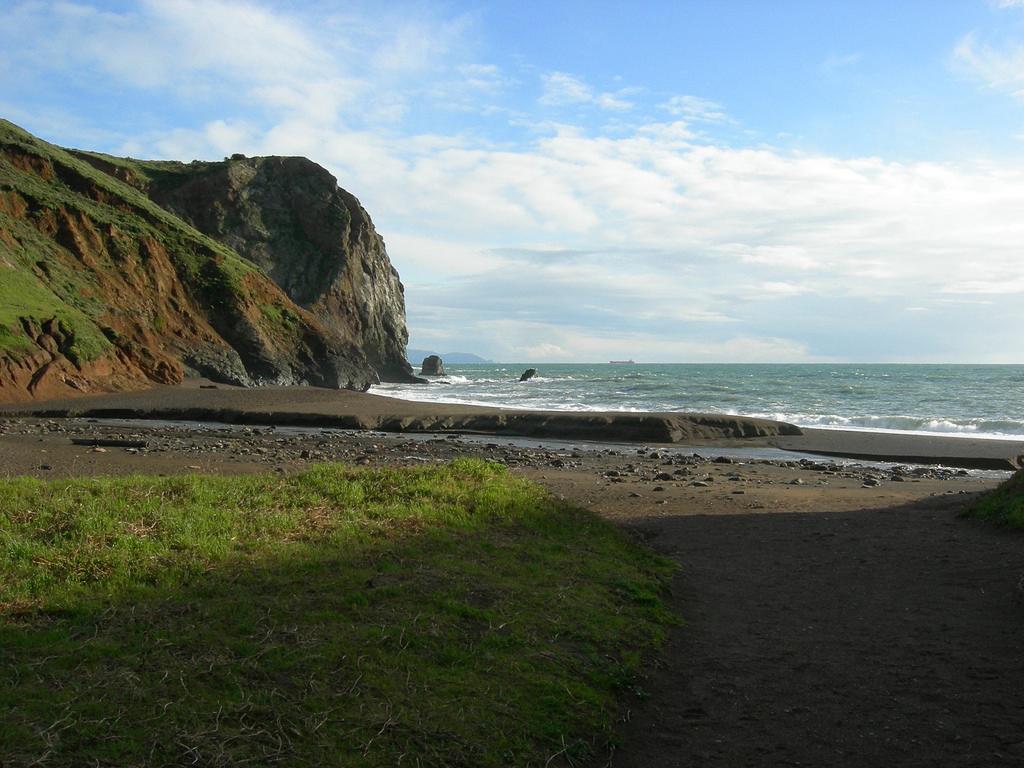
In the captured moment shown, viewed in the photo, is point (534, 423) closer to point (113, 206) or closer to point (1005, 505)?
point (1005, 505)

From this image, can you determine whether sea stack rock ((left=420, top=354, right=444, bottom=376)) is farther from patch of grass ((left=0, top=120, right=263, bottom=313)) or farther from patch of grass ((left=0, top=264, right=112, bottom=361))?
patch of grass ((left=0, top=264, right=112, bottom=361))

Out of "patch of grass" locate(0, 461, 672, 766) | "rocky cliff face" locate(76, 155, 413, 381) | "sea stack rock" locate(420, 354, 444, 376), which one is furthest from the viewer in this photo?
"sea stack rock" locate(420, 354, 444, 376)

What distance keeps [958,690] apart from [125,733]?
5196 millimetres

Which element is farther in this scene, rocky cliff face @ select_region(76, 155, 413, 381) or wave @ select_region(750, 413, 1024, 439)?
rocky cliff face @ select_region(76, 155, 413, 381)

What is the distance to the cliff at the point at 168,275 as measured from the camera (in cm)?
3259

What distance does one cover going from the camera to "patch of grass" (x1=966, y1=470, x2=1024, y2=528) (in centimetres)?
1076

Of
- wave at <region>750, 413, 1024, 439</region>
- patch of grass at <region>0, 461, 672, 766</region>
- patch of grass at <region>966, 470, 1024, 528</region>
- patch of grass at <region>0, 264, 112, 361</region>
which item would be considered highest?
patch of grass at <region>0, 264, 112, 361</region>

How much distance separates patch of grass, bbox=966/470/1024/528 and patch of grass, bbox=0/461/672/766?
6.03 m

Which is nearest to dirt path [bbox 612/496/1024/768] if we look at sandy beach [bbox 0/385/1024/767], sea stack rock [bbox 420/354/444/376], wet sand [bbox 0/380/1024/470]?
sandy beach [bbox 0/385/1024/767]

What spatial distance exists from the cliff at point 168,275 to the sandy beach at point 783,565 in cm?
727

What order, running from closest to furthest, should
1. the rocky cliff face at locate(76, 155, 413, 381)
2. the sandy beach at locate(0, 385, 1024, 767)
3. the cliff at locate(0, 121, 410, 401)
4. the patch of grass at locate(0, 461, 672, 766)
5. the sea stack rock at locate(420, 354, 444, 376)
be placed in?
the patch of grass at locate(0, 461, 672, 766) → the sandy beach at locate(0, 385, 1024, 767) → the cliff at locate(0, 121, 410, 401) → the rocky cliff face at locate(76, 155, 413, 381) → the sea stack rock at locate(420, 354, 444, 376)

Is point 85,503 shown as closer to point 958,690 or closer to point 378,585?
point 378,585

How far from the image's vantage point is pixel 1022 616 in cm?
707

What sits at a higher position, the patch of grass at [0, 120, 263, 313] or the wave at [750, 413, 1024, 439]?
the patch of grass at [0, 120, 263, 313]
